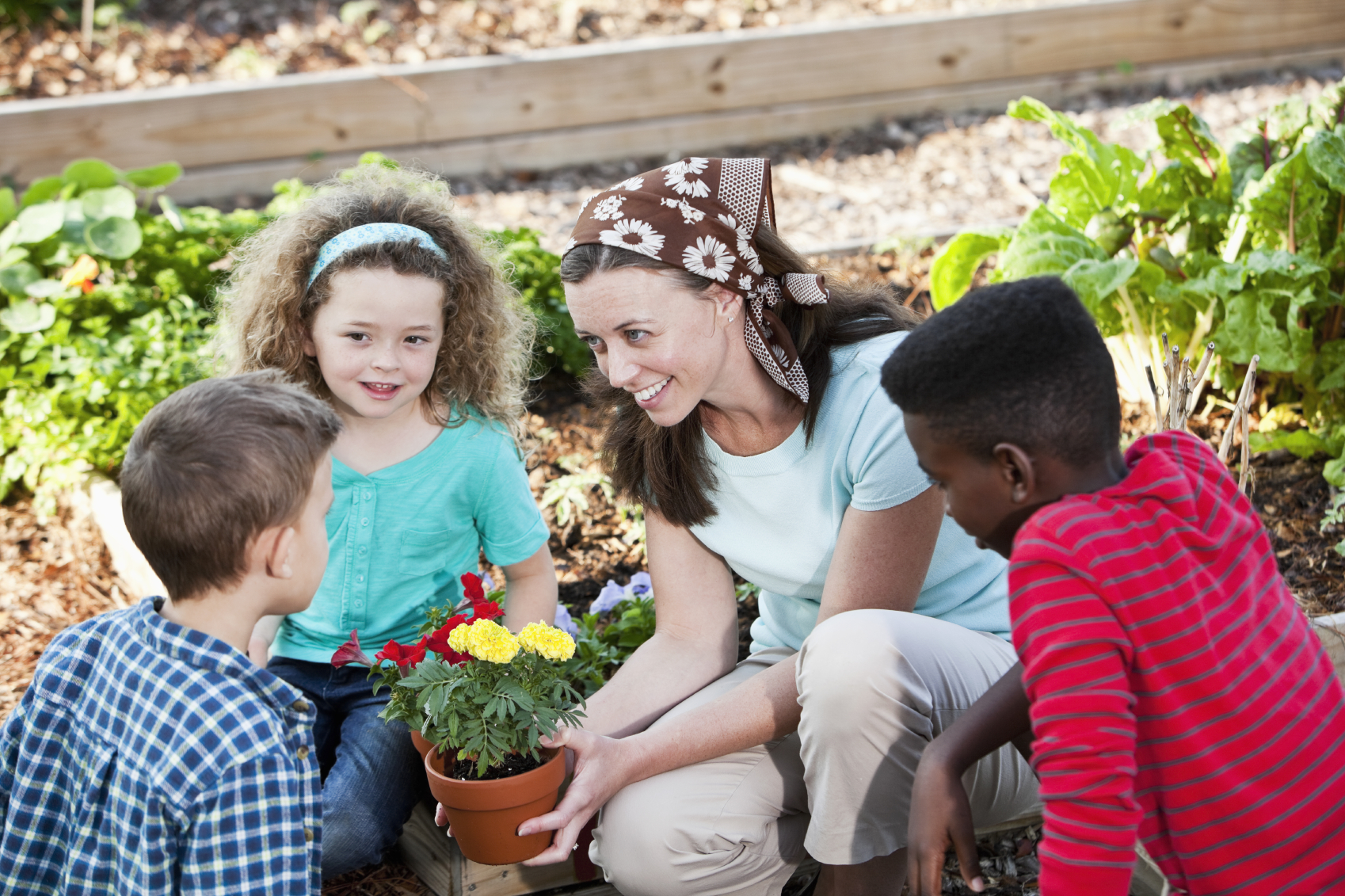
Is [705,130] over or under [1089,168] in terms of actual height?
over

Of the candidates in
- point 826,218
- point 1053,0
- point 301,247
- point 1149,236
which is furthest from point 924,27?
point 301,247

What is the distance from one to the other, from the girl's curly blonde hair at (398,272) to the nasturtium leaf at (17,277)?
1.38 meters

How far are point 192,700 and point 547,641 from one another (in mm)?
549

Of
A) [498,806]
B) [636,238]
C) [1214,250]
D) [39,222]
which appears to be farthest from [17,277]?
[1214,250]

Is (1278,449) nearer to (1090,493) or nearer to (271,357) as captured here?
(1090,493)

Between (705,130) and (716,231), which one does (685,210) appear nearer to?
(716,231)

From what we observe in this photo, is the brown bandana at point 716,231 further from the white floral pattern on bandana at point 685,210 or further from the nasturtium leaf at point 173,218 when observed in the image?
the nasturtium leaf at point 173,218

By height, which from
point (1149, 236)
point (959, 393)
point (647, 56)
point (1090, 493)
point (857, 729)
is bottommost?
point (857, 729)

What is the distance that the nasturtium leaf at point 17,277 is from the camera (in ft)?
12.0

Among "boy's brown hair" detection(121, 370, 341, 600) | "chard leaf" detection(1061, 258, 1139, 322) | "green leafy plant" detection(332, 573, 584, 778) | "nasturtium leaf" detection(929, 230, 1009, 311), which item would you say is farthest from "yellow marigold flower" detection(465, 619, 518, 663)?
"nasturtium leaf" detection(929, 230, 1009, 311)

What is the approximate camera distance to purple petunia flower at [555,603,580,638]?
2.75 m

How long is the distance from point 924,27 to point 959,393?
4631 millimetres

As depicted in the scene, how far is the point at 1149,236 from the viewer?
137 inches

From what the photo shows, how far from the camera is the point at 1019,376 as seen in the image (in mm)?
1494
